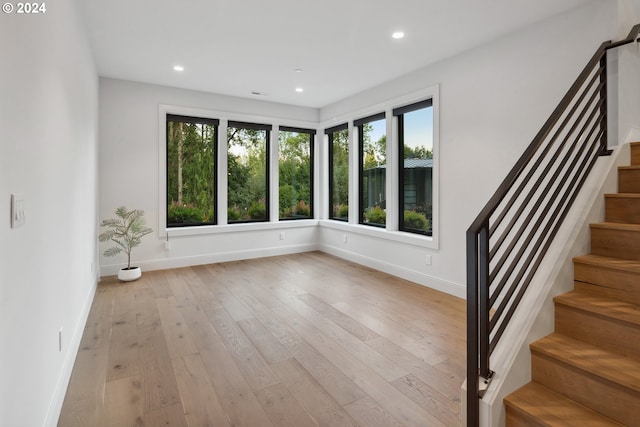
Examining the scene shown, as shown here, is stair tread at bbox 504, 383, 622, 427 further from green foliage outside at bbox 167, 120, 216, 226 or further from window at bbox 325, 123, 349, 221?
green foliage outside at bbox 167, 120, 216, 226

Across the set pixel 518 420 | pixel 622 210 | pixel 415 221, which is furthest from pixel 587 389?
pixel 415 221

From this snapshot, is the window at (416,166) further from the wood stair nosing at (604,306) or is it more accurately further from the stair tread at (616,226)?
the wood stair nosing at (604,306)

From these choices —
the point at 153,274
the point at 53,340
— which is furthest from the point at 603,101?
the point at 153,274

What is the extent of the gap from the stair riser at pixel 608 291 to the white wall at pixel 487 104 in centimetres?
164

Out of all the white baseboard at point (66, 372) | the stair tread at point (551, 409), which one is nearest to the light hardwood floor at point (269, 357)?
the white baseboard at point (66, 372)

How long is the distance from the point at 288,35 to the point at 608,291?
3.16 meters

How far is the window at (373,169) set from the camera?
5.11m

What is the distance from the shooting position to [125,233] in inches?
171

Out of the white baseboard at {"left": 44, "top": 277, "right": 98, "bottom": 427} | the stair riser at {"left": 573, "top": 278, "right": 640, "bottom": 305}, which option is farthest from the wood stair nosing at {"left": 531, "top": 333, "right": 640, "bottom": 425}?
the white baseboard at {"left": 44, "top": 277, "right": 98, "bottom": 427}

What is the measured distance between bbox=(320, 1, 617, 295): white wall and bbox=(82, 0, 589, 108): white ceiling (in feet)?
0.52

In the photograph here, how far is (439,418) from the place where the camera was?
1.79m

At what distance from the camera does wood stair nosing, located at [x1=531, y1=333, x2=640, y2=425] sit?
1366mm

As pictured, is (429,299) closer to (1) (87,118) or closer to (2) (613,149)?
(2) (613,149)

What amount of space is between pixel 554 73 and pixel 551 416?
276cm
